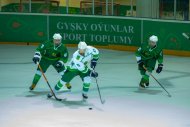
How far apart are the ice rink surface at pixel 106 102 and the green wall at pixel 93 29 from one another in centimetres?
197

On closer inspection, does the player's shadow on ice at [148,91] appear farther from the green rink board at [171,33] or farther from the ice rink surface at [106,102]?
the green rink board at [171,33]

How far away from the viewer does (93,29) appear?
19.9 metres

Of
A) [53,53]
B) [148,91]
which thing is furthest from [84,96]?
[148,91]

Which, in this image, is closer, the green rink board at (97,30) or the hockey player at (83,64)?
the hockey player at (83,64)

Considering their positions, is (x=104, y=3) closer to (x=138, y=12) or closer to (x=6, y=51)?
(x=138, y=12)

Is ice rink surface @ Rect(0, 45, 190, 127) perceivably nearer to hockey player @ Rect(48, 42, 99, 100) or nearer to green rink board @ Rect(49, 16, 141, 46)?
hockey player @ Rect(48, 42, 99, 100)

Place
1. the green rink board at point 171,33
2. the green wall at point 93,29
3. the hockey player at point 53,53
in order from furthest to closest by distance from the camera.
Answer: the green wall at point 93,29 → the green rink board at point 171,33 → the hockey player at point 53,53

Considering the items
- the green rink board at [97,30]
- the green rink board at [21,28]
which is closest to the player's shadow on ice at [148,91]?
the green rink board at [97,30]

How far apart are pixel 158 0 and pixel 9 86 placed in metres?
9.70

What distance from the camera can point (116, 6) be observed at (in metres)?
20.6

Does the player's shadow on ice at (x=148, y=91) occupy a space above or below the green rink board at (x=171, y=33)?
below

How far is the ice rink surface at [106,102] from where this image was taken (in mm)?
9953

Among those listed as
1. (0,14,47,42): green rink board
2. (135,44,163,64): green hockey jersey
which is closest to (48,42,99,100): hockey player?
(135,44,163,64): green hockey jersey

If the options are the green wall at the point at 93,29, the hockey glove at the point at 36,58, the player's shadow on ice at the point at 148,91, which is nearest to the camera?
the hockey glove at the point at 36,58
